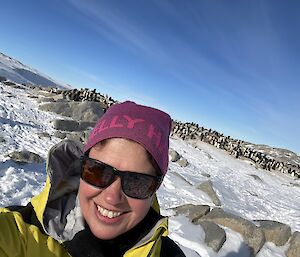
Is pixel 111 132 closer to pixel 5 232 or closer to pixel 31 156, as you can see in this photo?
pixel 5 232

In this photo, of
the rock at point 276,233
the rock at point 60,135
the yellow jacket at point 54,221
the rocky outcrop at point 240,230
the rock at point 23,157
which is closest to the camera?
the yellow jacket at point 54,221

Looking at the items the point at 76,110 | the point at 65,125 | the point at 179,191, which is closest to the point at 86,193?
the point at 179,191

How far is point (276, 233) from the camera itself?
8.00 m

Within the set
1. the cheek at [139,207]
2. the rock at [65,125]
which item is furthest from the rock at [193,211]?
the rock at [65,125]

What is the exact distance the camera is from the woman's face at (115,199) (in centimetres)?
196

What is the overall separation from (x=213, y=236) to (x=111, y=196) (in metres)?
5.40

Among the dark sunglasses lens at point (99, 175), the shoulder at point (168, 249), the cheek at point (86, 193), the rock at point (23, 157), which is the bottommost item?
the rock at point (23, 157)

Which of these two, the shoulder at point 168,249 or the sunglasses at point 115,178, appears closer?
the sunglasses at point 115,178

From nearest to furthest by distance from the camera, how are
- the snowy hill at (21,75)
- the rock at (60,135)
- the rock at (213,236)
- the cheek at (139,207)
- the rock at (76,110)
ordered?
1. the cheek at (139,207)
2. the rock at (213,236)
3. the rock at (60,135)
4. the rock at (76,110)
5. the snowy hill at (21,75)

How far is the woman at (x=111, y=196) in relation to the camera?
1.90 metres

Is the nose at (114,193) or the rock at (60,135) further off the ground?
the nose at (114,193)

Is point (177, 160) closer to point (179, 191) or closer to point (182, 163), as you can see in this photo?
point (182, 163)

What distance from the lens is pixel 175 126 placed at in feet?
107

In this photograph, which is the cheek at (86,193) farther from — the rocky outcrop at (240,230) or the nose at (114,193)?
the rocky outcrop at (240,230)
